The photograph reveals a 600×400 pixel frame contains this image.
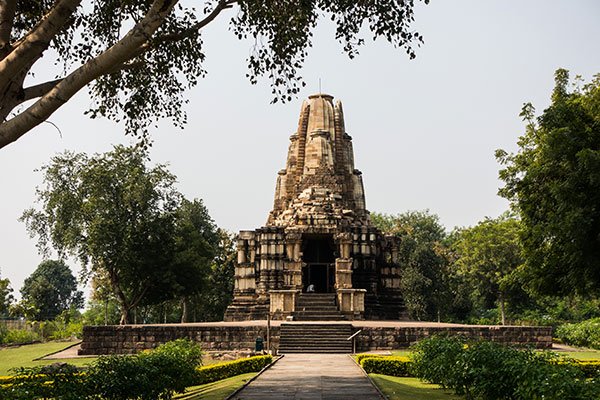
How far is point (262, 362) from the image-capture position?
17047mm

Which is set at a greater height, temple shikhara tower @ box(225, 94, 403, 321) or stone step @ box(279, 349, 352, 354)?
temple shikhara tower @ box(225, 94, 403, 321)

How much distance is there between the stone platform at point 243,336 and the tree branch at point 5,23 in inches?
563

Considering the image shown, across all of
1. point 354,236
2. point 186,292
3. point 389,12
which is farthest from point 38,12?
point 186,292

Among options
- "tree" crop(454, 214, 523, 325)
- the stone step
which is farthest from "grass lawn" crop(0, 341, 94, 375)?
"tree" crop(454, 214, 523, 325)

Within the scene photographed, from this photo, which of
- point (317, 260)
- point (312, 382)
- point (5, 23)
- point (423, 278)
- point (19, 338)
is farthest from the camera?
point (423, 278)

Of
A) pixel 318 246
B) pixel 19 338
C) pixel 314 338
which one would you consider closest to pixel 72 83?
pixel 314 338

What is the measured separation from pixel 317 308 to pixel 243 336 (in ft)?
18.7

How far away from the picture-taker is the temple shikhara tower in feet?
92.2

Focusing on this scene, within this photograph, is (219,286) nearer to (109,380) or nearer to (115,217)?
(115,217)

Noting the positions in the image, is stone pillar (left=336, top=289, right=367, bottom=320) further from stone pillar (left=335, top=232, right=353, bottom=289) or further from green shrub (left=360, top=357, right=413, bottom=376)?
green shrub (left=360, top=357, right=413, bottom=376)

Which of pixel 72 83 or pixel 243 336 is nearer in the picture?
pixel 72 83

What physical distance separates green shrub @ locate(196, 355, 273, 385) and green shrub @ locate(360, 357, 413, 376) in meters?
2.81

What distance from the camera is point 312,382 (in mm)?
13289

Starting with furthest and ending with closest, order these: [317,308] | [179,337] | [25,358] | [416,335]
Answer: [317,308], [25,358], [179,337], [416,335]
